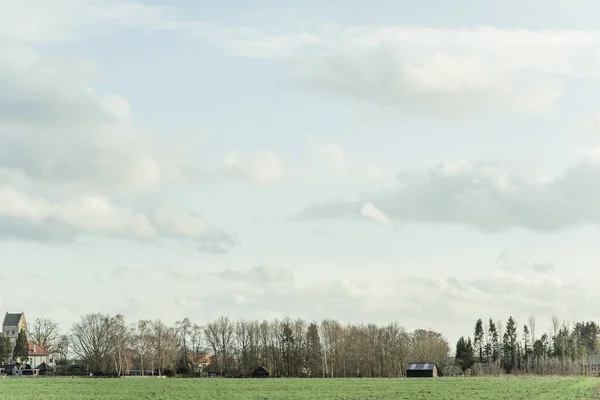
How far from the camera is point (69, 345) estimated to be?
167875 millimetres

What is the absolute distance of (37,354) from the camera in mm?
181125

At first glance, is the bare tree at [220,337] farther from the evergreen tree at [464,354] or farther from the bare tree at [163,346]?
the evergreen tree at [464,354]

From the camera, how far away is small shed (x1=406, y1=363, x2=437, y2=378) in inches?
5305

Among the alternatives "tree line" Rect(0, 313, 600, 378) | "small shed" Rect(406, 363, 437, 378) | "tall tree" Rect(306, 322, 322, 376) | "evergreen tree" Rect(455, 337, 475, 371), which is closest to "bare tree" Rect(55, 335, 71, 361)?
"tree line" Rect(0, 313, 600, 378)

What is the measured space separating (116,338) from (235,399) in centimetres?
10874

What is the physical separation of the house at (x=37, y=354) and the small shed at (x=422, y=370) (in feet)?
289

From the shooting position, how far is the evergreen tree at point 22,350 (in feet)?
575

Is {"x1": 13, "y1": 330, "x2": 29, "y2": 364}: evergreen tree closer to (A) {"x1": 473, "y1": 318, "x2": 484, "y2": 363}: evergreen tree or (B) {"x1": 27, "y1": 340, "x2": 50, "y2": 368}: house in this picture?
(B) {"x1": 27, "y1": 340, "x2": 50, "y2": 368}: house

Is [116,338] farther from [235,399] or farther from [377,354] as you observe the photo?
[235,399]

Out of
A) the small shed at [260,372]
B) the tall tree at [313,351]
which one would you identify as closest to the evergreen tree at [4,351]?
the small shed at [260,372]

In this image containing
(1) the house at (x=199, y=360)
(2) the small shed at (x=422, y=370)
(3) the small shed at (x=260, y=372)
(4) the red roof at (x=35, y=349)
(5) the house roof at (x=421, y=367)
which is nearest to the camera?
(2) the small shed at (x=422, y=370)

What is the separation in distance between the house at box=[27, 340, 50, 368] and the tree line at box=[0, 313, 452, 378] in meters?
16.4

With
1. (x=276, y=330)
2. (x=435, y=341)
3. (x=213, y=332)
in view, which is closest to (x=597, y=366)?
(x=435, y=341)

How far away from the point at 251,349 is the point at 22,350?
186 feet
